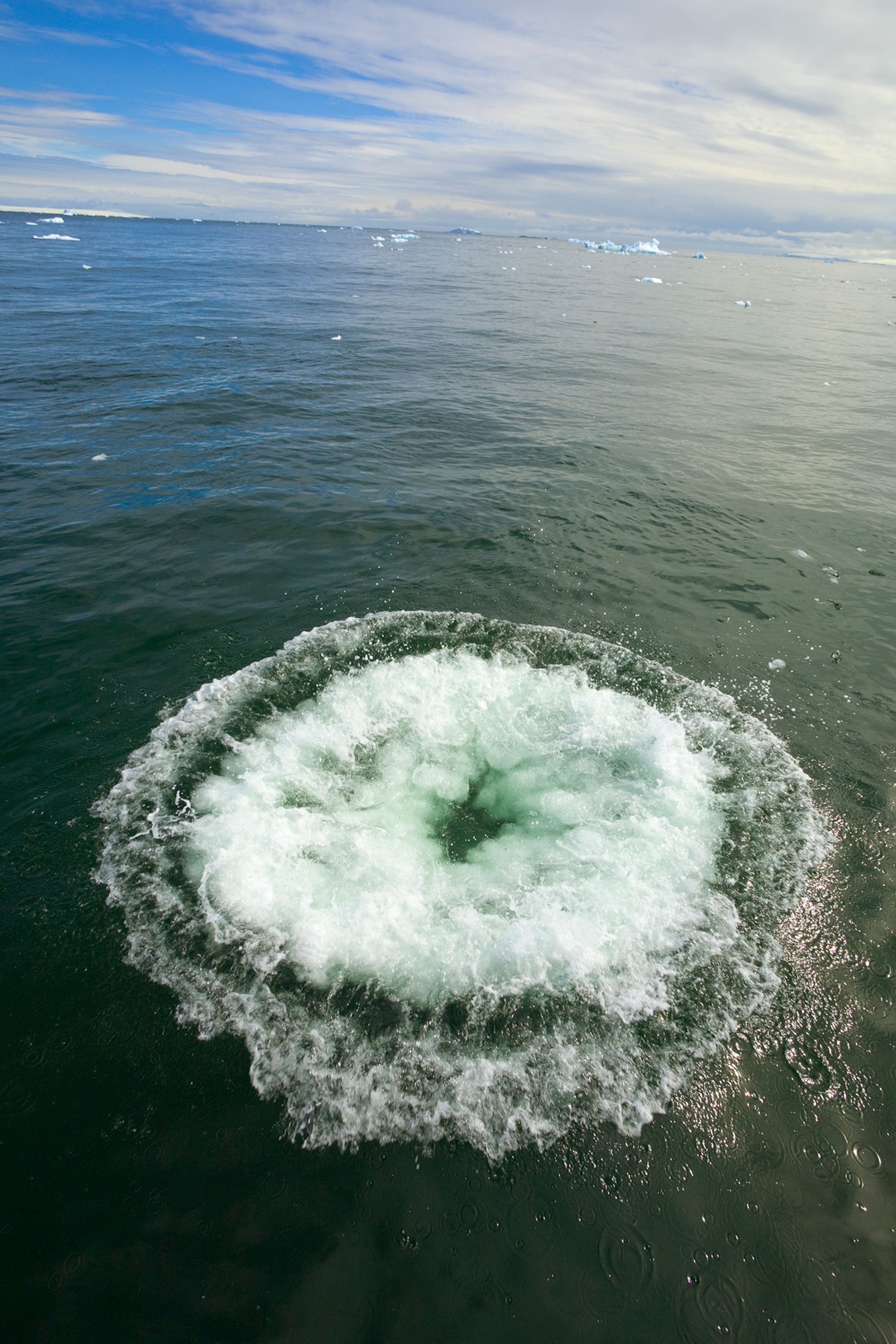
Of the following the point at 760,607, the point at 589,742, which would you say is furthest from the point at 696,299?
the point at 589,742

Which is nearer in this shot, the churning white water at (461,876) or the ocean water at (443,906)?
the ocean water at (443,906)

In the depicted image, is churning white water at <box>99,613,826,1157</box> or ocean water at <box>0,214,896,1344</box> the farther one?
churning white water at <box>99,613,826,1157</box>

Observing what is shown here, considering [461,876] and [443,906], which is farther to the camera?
[461,876]

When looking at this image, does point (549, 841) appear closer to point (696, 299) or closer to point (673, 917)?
point (673, 917)
